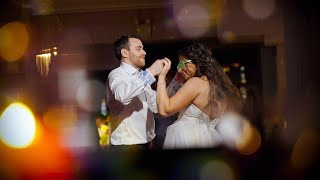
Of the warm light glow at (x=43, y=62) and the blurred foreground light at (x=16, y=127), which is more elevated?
the warm light glow at (x=43, y=62)

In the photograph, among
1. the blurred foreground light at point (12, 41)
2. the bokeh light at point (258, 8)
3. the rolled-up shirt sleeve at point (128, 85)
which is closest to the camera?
the rolled-up shirt sleeve at point (128, 85)

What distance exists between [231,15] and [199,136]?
212 centimetres

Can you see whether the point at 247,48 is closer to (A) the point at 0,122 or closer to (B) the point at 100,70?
(B) the point at 100,70

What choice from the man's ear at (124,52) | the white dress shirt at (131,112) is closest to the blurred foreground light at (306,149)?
the white dress shirt at (131,112)

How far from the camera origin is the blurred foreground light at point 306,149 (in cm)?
370

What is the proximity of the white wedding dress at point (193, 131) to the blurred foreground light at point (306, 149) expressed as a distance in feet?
1.96

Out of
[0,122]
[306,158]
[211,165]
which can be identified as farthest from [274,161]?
[0,122]

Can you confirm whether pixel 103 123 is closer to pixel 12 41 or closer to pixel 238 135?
pixel 12 41

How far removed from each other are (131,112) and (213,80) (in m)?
0.69

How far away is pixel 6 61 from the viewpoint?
13.1 ft

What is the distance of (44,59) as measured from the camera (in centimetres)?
530

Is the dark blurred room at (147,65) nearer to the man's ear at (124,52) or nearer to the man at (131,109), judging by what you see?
the man at (131,109)

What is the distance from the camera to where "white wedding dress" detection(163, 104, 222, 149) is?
12.0ft

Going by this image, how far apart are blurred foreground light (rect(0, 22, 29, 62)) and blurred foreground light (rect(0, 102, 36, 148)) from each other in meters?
0.43
